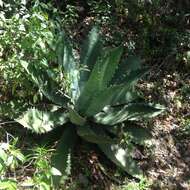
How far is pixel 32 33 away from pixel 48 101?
777mm

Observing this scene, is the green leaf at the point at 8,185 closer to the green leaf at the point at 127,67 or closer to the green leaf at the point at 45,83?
the green leaf at the point at 45,83

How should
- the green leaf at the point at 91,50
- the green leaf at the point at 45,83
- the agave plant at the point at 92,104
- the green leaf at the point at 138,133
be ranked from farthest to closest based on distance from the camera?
the green leaf at the point at 91,50 < the green leaf at the point at 138,133 < the agave plant at the point at 92,104 < the green leaf at the point at 45,83

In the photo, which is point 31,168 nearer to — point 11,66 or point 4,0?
point 11,66

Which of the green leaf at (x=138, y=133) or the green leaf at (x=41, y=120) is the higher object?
the green leaf at (x=41, y=120)

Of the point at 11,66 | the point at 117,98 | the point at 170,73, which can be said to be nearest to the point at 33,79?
the point at 11,66

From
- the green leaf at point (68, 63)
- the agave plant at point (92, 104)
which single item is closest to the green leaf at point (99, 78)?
the agave plant at point (92, 104)

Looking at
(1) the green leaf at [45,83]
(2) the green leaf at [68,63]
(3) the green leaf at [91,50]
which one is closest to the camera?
(1) the green leaf at [45,83]

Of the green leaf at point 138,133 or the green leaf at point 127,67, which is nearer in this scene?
the green leaf at point 138,133

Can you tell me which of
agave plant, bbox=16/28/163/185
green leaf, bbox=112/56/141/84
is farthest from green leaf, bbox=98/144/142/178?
green leaf, bbox=112/56/141/84

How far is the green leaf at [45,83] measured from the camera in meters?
3.47

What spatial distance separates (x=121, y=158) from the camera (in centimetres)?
380

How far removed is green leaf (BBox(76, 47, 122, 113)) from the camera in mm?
3605

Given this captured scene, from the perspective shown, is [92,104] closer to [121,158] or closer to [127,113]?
[127,113]

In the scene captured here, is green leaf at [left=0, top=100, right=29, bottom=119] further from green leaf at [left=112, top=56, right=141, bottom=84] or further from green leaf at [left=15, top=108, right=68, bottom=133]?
green leaf at [left=112, top=56, right=141, bottom=84]
